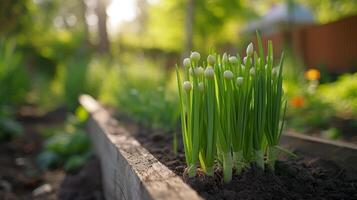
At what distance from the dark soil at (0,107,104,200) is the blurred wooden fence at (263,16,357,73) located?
7.08 meters

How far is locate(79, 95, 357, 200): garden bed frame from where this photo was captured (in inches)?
50.8

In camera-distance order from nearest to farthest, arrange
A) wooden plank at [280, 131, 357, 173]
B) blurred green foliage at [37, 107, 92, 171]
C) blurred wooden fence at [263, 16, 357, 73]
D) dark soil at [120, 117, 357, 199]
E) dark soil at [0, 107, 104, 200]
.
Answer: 1. dark soil at [120, 117, 357, 199]
2. wooden plank at [280, 131, 357, 173]
3. dark soil at [0, 107, 104, 200]
4. blurred green foliage at [37, 107, 92, 171]
5. blurred wooden fence at [263, 16, 357, 73]

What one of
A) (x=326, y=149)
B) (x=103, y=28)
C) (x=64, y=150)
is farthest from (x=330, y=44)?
(x=326, y=149)

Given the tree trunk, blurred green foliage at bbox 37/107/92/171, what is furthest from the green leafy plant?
the tree trunk

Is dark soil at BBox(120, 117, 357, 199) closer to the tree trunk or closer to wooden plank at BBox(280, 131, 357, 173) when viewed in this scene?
wooden plank at BBox(280, 131, 357, 173)

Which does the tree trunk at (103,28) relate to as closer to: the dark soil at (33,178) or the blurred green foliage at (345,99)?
the dark soil at (33,178)

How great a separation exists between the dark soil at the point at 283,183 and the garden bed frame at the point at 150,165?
10 centimetres

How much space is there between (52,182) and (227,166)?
8.46 feet

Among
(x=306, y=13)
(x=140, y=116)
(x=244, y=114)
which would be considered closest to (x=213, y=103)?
(x=244, y=114)

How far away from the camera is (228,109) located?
1.53 meters

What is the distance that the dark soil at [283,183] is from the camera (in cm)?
148

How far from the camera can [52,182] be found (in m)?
3.72

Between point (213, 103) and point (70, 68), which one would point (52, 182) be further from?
point (70, 68)

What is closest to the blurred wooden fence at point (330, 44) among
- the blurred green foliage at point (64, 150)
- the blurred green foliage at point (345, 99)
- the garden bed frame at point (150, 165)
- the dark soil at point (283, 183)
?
the blurred green foliage at point (345, 99)
